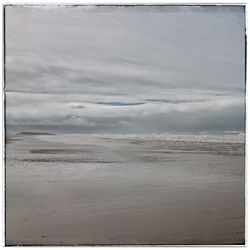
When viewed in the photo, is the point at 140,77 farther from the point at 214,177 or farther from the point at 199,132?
the point at 214,177

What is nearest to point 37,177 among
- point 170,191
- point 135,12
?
point 170,191

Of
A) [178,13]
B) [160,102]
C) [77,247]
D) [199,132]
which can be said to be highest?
[178,13]

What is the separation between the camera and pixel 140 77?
8.59ft

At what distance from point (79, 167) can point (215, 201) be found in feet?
2.89

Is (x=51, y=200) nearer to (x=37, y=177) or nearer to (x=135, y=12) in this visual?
(x=37, y=177)

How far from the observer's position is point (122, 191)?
8.55 feet

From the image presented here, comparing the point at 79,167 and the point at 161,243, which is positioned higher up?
the point at 79,167

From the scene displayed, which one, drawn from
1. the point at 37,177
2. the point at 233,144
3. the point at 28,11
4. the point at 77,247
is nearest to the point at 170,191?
the point at 233,144

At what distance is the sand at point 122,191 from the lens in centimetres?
259

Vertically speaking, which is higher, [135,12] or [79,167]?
[135,12]

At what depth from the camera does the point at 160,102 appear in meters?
2.62

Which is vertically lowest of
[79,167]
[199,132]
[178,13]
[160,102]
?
[79,167]

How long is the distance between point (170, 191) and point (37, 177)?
835 mm

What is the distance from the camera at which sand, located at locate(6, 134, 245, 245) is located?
8.48 feet
